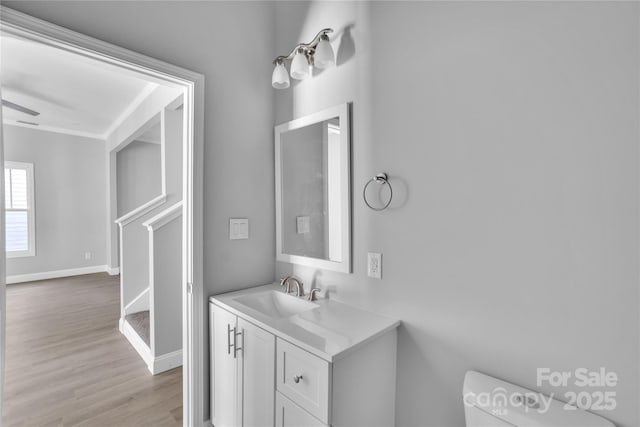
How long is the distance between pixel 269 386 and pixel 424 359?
2.25ft

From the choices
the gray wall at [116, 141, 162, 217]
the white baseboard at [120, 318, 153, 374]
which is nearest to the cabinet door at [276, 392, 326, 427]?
the white baseboard at [120, 318, 153, 374]

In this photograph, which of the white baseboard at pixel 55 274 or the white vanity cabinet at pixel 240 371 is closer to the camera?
the white vanity cabinet at pixel 240 371

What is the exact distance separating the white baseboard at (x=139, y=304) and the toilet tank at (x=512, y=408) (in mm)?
3215

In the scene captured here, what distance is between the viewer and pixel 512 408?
38.4 inches

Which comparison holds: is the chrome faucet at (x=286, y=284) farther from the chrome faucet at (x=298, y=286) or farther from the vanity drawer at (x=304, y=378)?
the vanity drawer at (x=304, y=378)

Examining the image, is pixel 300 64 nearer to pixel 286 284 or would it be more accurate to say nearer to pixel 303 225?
pixel 303 225

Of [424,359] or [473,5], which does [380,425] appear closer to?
[424,359]

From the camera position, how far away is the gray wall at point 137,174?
605cm

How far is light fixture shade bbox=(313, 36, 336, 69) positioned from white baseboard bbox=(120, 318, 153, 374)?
2552mm

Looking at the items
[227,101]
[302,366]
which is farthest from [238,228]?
[302,366]

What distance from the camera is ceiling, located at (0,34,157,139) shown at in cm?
282

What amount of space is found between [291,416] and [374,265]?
732mm

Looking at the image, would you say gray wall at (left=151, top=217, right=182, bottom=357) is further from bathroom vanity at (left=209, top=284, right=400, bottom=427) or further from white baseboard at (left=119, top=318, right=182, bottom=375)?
bathroom vanity at (left=209, top=284, right=400, bottom=427)

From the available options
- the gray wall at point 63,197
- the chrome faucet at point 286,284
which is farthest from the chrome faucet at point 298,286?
the gray wall at point 63,197
